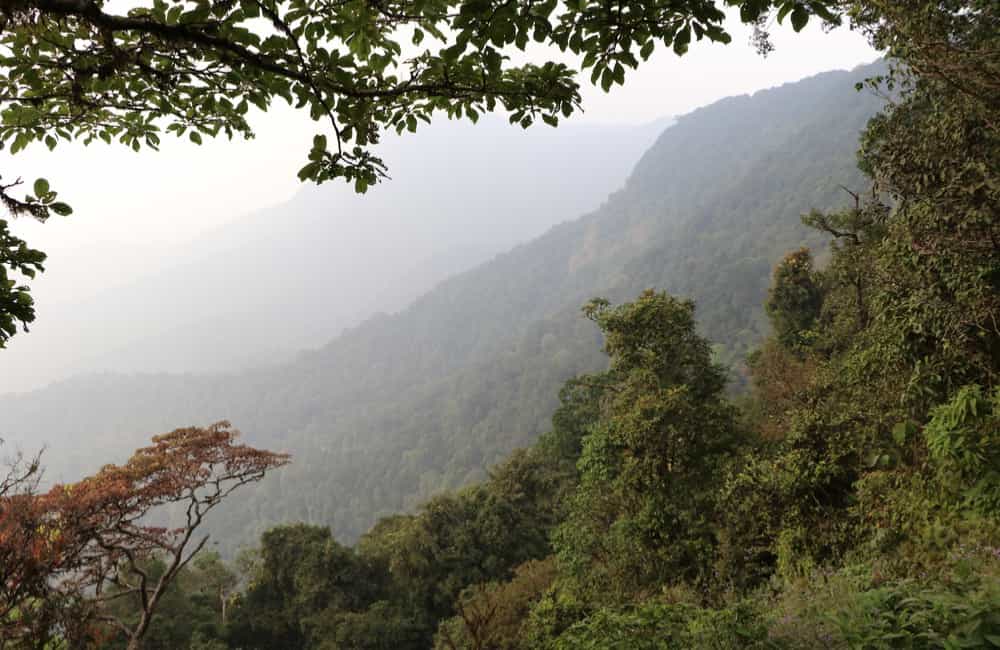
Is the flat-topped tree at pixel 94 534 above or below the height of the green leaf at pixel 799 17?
below

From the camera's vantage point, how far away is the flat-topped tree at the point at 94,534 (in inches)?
202

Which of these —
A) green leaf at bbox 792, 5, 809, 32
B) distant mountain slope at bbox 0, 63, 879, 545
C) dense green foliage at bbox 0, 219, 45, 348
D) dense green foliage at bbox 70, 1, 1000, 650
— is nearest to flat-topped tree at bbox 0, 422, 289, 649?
dense green foliage at bbox 0, 219, 45, 348

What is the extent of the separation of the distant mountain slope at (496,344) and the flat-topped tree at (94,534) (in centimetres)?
5488

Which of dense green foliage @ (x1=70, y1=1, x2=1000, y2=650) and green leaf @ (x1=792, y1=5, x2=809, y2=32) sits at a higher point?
green leaf @ (x1=792, y1=5, x2=809, y2=32)

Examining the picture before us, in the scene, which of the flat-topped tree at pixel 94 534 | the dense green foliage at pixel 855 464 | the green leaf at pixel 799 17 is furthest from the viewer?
the flat-topped tree at pixel 94 534

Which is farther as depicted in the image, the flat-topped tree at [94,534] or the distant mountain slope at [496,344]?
the distant mountain slope at [496,344]

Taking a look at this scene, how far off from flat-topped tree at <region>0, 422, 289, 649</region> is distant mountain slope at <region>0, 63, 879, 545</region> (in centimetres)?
5488

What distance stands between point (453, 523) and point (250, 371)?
17086 centimetres

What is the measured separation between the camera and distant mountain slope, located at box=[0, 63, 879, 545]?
79.8 metres

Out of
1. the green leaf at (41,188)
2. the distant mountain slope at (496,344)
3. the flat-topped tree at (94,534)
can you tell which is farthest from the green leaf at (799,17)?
the distant mountain slope at (496,344)

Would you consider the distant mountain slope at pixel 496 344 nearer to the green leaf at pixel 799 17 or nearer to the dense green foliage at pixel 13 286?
the green leaf at pixel 799 17

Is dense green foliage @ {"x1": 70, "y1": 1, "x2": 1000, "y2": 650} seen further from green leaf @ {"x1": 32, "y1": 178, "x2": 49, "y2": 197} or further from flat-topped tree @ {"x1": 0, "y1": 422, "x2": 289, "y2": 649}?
flat-topped tree @ {"x1": 0, "y1": 422, "x2": 289, "y2": 649}

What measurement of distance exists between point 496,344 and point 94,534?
441ft

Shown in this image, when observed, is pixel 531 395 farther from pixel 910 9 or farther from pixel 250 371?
pixel 250 371
